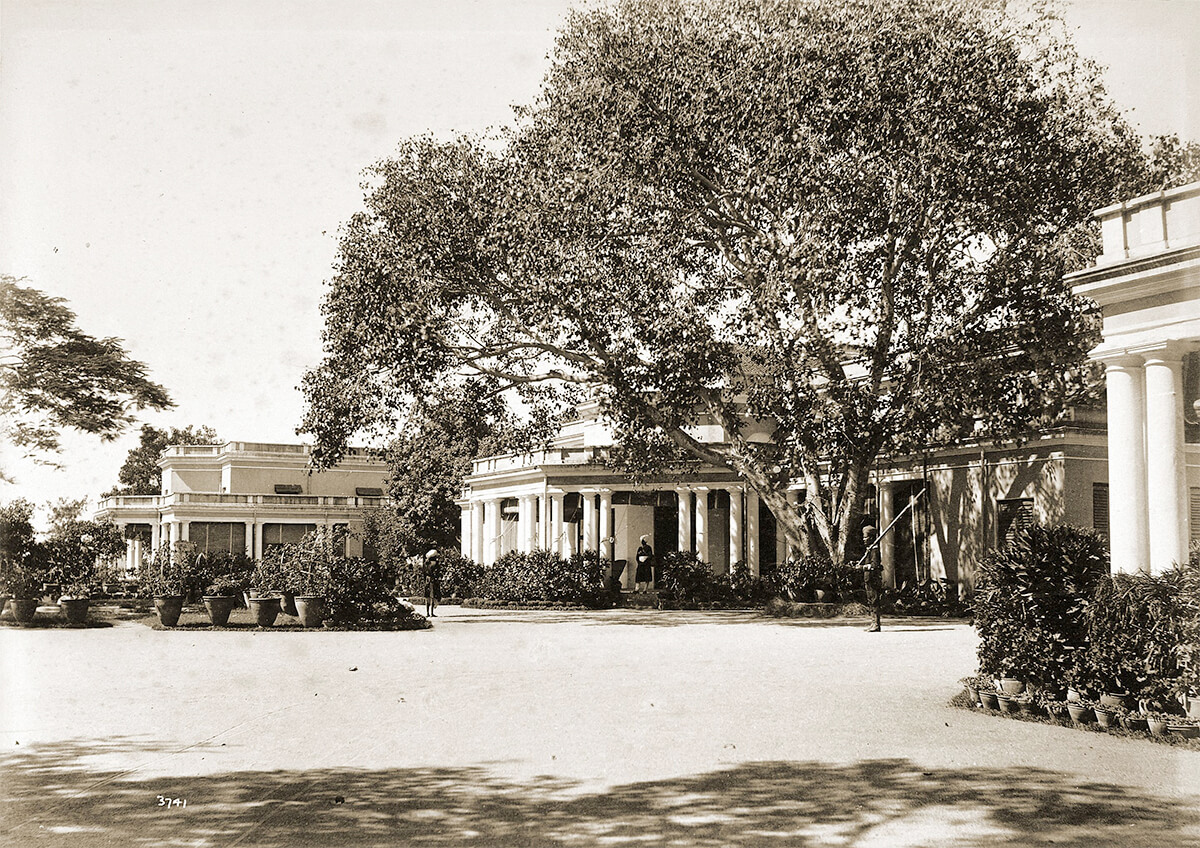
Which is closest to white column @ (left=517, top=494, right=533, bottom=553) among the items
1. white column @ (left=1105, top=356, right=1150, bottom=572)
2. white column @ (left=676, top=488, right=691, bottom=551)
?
white column @ (left=676, top=488, right=691, bottom=551)

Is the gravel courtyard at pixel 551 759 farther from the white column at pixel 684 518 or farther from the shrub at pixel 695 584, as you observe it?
the white column at pixel 684 518

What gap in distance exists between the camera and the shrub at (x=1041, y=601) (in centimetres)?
1040

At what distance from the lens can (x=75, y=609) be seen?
2181 centimetres

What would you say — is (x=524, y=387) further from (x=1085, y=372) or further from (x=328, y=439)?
(x=1085, y=372)

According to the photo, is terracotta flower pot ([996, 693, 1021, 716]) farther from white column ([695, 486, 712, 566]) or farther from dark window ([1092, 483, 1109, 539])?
white column ([695, 486, 712, 566])

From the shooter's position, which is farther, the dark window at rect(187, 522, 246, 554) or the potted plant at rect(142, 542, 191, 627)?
the dark window at rect(187, 522, 246, 554)

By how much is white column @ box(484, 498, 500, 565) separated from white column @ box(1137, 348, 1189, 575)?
35.3m

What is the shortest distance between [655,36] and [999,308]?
1013 centimetres

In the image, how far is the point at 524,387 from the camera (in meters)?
29.3

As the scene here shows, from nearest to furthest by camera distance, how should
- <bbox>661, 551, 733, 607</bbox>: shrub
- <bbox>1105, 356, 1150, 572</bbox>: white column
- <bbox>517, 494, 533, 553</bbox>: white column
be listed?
<bbox>1105, 356, 1150, 572</bbox>: white column < <bbox>661, 551, 733, 607</bbox>: shrub < <bbox>517, 494, 533, 553</bbox>: white column

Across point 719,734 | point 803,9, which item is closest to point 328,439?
point 803,9

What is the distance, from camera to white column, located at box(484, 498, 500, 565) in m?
46.4

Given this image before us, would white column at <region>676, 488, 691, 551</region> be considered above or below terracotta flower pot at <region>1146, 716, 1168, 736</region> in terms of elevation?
above

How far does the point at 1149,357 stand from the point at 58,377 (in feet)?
62.2
